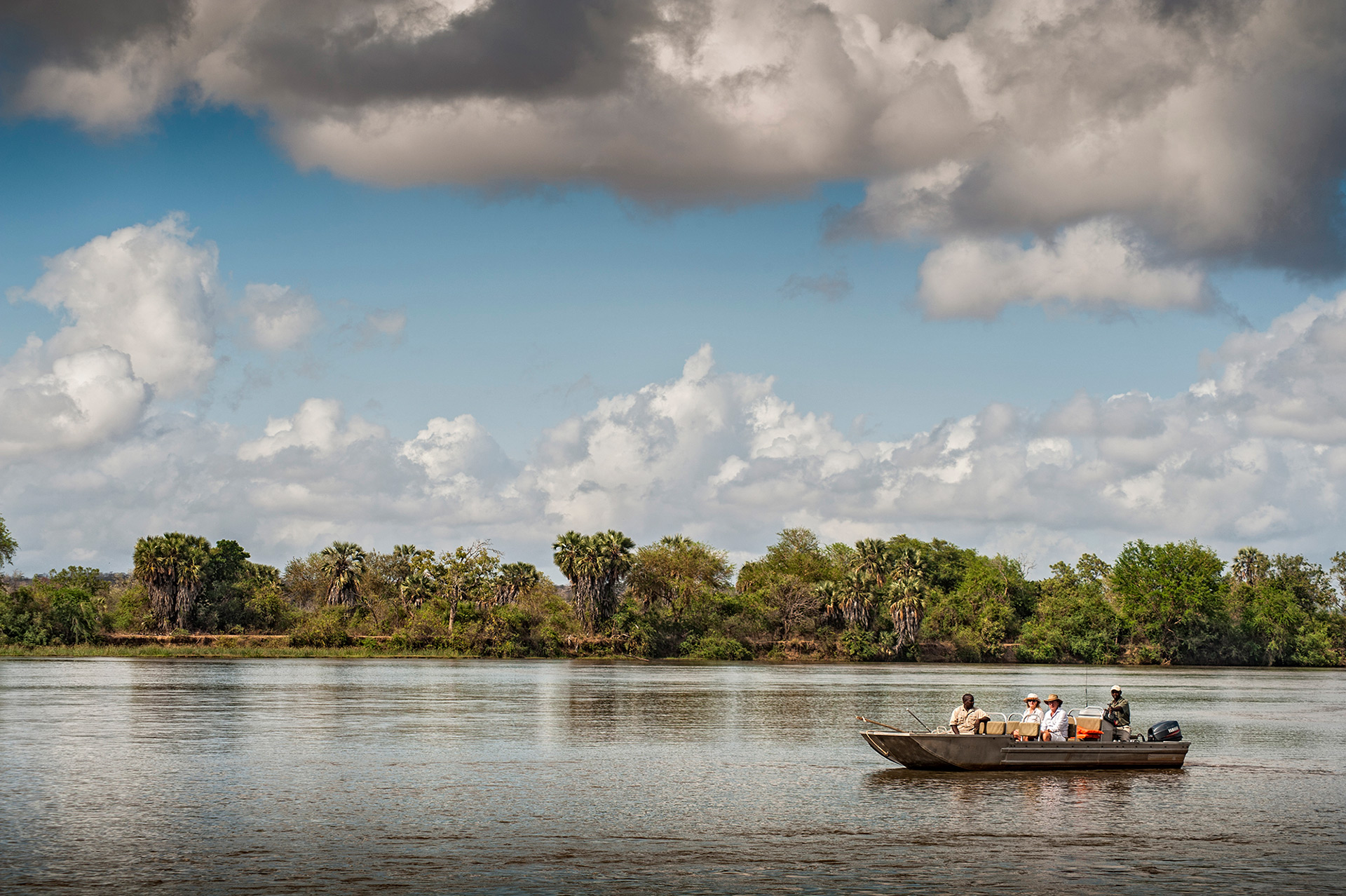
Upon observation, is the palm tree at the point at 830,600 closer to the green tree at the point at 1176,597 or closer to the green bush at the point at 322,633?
the green tree at the point at 1176,597

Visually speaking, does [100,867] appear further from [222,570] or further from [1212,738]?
[222,570]

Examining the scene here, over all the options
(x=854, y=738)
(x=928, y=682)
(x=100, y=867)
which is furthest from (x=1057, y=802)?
(x=928, y=682)

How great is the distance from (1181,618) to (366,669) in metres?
82.1

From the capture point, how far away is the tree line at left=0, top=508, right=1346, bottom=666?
11006 cm

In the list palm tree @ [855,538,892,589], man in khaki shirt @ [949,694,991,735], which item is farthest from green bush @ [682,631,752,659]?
man in khaki shirt @ [949,694,991,735]

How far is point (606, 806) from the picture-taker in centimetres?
2447

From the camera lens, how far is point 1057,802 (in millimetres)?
25906

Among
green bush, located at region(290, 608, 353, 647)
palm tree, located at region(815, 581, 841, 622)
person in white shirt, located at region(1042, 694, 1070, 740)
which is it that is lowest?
green bush, located at region(290, 608, 353, 647)

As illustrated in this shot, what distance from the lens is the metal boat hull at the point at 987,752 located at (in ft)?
95.3

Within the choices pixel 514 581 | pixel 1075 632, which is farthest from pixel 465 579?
pixel 1075 632

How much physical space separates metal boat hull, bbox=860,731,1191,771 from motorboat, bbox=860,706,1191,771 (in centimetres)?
2

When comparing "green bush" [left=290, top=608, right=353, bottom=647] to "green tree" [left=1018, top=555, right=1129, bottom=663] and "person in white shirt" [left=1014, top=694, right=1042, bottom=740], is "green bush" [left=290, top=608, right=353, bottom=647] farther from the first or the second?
"person in white shirt" [left=1014, top=694, right=1042, bottom=740]

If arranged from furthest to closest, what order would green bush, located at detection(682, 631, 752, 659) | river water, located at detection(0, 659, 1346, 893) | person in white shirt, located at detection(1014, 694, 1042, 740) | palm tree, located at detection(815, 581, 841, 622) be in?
palm tree, located at detection(815, 581, 841, 622) → green bush, located at detection(682, 631, 752, 659) → person in white shirt, located at detection(1014, 694, 1042, 740) → river water, located at detection(0, 659, 1346, 893)

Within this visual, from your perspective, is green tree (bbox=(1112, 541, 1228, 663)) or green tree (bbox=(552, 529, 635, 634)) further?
green tree (bbox=(1112, 541, 1228, 663))
